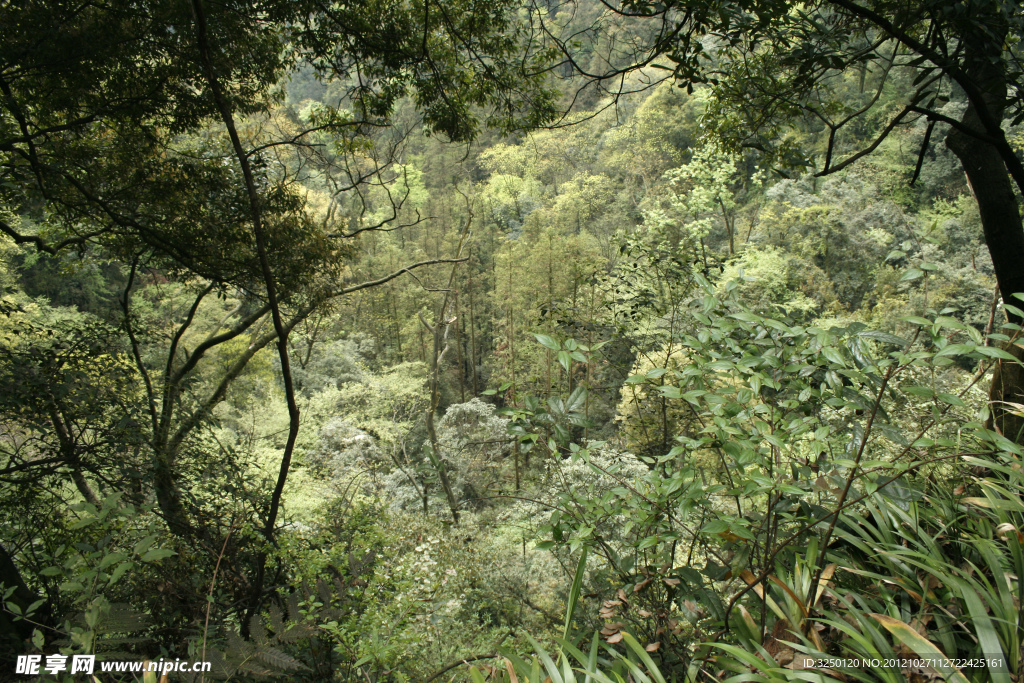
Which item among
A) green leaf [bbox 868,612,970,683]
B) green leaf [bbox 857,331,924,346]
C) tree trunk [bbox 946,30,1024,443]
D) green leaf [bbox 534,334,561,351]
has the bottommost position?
green leaf [bbox 868,612,970,683]

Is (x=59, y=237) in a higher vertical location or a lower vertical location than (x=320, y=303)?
higher

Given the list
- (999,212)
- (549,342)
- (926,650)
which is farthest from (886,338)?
(999,212)

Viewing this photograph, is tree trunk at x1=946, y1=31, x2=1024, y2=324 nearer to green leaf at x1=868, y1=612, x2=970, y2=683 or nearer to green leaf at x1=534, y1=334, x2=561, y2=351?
green leaf at x1=868, y1=612, x2=970, y2=683

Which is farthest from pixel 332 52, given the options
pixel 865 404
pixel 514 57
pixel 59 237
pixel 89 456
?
pixel 865 404

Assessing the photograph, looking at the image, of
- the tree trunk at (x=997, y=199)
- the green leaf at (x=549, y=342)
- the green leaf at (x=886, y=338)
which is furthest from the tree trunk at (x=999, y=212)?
the green leaf at (x=549, y=342)

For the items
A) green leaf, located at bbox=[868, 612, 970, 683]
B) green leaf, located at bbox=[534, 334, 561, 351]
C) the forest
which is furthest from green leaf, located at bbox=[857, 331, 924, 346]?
green leaf, located at bbox=[534, 334, 561, 351]

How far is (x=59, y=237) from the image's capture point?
337 centimetres

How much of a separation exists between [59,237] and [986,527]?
4780 millimetres

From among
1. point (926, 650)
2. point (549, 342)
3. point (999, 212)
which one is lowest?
point (926, 650)

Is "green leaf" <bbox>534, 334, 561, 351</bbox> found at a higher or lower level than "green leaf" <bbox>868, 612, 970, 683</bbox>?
higher

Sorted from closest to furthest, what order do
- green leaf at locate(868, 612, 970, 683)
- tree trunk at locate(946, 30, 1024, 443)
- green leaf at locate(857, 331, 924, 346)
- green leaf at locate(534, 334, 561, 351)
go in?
green leaf at locate(868, 612, 970, 683) → green leaf at locate(857, 331, 924, 346) → green leaf at locate(534, 334, 561, 351) → tree trunk at locate(946, 30, 1024, 443)

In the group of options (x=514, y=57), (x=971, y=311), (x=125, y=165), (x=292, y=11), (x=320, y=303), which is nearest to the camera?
(x=292, y=11)

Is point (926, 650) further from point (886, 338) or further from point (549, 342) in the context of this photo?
point (549, 342)

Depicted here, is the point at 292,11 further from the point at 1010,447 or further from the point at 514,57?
the point at 1010,447
